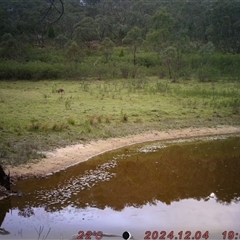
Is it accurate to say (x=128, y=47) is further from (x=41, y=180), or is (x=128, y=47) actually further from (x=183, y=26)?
(x=41, y=180)

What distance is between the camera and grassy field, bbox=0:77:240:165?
10.9 m

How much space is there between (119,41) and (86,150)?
78.7 ft

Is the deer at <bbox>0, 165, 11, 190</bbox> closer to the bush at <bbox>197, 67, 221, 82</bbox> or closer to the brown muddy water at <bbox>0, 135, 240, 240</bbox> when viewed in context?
the brown muddy water at <bbox>0, 135, 240, 240</bbox>

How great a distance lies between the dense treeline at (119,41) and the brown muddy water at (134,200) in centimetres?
1295

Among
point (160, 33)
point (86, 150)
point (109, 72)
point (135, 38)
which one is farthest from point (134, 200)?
point (135, 38)

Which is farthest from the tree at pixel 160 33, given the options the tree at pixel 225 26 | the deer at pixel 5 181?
the deer at pixel 5 181

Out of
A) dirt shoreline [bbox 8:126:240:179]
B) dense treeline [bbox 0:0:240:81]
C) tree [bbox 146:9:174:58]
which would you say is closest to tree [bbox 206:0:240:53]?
dense treeline [bbox 0:0:240:81]

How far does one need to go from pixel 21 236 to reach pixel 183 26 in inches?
1151

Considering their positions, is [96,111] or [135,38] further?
[135,38]

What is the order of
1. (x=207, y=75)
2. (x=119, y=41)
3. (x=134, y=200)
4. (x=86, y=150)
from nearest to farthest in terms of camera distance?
Answer: (x=134, y=200) → (x=86, y=150) → (x=207, y=75) → (x=119, y=41)

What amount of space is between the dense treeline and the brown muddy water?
13.0 metres

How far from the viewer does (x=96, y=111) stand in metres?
14.3

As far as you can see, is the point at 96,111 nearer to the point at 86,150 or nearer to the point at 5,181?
the point at 86,150

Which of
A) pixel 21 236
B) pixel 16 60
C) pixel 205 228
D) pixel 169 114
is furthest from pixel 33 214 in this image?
pixel 16 60
